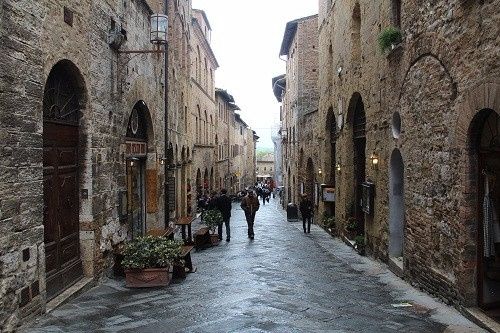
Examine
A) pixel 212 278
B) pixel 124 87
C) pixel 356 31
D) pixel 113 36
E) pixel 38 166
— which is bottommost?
pixel 212 278

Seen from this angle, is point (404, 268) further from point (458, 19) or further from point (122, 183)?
point (122, 183)

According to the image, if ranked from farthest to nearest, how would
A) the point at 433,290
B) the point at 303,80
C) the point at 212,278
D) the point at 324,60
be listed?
1. the point at 303,80
2. the point at 324,60
3. the point at 212,278
4. the point at 433,290

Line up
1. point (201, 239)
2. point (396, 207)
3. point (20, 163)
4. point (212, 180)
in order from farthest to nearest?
point (212, 180) < point (201, 239) < point (396, 207) < point (20, 163)

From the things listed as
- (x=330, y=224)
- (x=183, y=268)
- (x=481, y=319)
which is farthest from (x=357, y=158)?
(x=481, y=319)

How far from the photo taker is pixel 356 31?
13.3 meters

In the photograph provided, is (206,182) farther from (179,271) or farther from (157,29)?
(179,271)

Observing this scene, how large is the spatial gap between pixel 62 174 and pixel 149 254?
1.78m

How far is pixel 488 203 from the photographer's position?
20.4 feet

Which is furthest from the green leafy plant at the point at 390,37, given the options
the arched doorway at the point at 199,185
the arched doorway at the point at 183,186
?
the arched doorway at the point at 199,185

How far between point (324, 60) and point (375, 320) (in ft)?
44.1

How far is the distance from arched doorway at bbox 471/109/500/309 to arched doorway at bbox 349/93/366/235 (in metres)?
6.70

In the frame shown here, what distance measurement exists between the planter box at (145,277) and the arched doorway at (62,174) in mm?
757

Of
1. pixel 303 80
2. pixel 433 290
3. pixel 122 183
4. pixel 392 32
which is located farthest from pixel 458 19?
pixel 303 80

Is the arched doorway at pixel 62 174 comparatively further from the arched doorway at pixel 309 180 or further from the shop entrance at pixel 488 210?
the arched doorway at pixel 309 180
